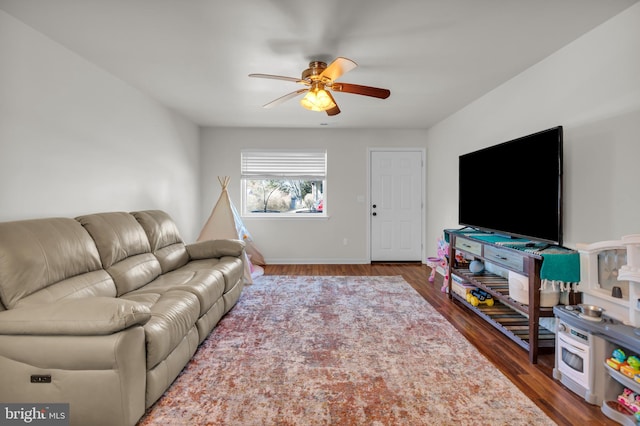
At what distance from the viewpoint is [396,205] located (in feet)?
18.5

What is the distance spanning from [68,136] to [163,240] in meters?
1.20

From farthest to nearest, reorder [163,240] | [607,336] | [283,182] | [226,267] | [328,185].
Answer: [283,182] < [328,185] < [163,240] < [226,267] < [607,336]

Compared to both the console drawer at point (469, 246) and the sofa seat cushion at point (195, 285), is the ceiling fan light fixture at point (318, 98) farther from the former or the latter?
the console drawer at point (469, 246)

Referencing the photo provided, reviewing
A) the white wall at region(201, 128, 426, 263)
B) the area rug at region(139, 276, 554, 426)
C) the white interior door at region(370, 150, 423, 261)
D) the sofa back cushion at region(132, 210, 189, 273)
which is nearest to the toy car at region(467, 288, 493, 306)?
the area rug at region(139, 276, 554, 426)

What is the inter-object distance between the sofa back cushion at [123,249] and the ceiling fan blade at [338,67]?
207 centimetres

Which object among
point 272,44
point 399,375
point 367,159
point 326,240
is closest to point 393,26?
point 272,44

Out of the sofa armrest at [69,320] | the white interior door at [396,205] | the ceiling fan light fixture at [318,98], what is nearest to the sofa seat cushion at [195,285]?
the sofa armrest at [69,320]

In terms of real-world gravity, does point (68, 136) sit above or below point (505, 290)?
above

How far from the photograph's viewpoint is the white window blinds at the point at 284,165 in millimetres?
5582

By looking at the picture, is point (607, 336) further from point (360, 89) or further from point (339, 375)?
point (360, 89)

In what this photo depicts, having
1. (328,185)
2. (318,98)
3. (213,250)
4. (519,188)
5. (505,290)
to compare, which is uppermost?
(318,98)

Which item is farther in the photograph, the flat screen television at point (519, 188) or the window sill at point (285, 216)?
the window sill at point (285, 216)

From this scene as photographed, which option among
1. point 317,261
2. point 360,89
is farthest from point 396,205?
point 360,89

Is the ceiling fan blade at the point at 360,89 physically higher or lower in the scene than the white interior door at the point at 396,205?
higher
